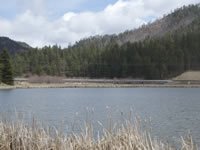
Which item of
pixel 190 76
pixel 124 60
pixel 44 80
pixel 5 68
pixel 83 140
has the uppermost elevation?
pixel 124 60

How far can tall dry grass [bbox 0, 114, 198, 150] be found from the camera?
7.05m

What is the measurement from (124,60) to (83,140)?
286ft

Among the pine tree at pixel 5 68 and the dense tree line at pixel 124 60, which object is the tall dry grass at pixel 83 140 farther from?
the dense tree line at pixel 124 60

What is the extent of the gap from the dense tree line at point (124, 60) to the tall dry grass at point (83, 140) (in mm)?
80981

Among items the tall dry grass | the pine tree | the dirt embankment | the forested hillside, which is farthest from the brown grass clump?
the tall dry grass

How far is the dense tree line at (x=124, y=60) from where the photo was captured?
292ft

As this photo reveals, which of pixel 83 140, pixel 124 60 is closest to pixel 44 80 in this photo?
pixel 124 60

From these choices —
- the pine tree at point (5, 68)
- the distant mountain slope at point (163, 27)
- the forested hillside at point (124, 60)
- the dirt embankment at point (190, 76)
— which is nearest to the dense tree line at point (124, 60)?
the forested hillside at point (124, 60)

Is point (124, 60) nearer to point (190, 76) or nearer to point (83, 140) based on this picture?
point (190, 76)

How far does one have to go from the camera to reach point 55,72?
322ft

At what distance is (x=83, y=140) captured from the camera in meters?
7.51

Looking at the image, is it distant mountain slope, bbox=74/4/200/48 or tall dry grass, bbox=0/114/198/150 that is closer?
tall dry grass, bbox=0/114/198/150

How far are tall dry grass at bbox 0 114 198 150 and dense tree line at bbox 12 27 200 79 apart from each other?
266 feet

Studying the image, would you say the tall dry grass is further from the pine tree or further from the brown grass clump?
the brown grass clump
